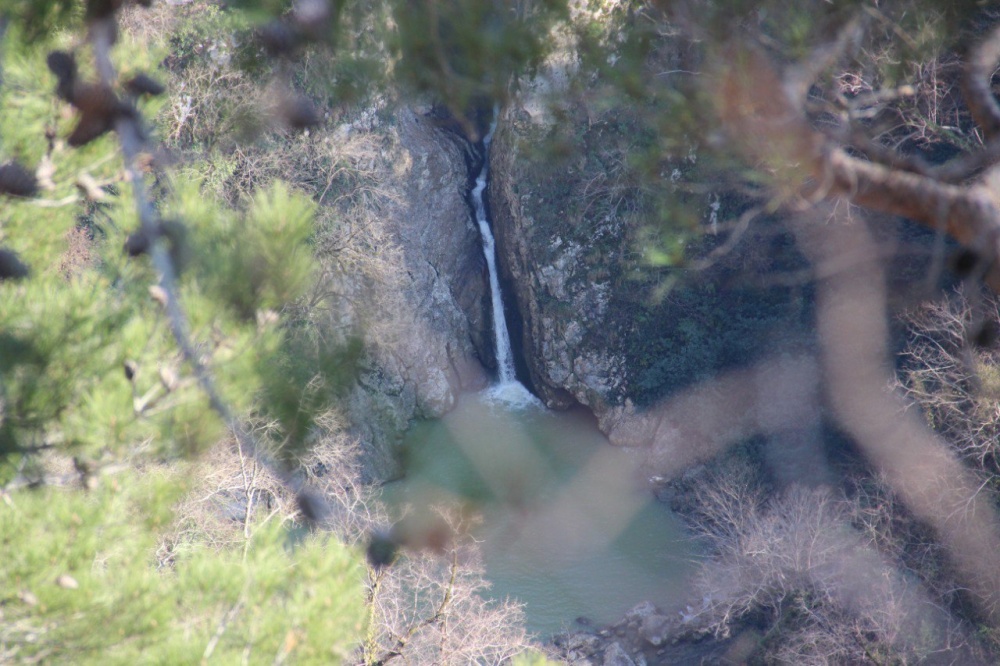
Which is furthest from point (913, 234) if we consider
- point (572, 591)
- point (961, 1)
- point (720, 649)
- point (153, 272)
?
point (153, 272)

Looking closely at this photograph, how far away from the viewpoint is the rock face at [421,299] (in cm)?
1109

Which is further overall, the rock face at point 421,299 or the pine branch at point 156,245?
the rock face at point 421,299

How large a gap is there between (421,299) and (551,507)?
4.30m

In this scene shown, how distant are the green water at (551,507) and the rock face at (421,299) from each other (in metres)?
0.47

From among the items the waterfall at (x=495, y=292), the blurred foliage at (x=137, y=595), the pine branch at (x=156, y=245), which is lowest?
the waterfall at (x=495, y=292)

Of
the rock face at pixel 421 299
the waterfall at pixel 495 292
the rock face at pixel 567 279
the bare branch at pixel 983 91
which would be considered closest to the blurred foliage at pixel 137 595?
the bare branch at pixel 983 91

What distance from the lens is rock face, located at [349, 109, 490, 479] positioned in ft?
36.4

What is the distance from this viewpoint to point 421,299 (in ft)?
40.1

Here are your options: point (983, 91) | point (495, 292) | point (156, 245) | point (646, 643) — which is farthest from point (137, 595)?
point (495, 292)

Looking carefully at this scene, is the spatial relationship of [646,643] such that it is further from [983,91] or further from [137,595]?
[983,91]

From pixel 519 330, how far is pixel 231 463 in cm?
674

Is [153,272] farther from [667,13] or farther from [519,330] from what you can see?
[519,330]

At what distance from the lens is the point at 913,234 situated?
9.38 meters

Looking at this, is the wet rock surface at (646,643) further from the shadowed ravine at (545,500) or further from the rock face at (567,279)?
the rock face at (567,279)
